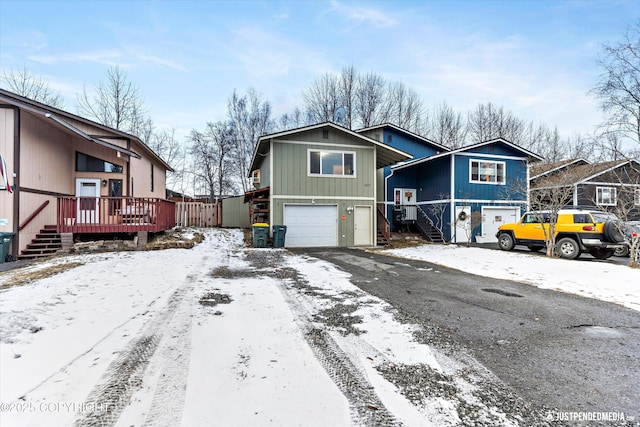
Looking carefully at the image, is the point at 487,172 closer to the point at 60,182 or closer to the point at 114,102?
the point at 60,182

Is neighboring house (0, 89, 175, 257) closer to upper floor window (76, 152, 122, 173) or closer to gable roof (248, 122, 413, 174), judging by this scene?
upper floor window (76, 152, 122, 173)

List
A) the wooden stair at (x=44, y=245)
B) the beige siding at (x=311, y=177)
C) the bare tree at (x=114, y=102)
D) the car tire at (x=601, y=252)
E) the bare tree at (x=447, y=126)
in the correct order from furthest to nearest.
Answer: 1. the bare tree at (x=447, y=126)
2. the bare tree at (x=114, y=102)
3. the beige siding at (x=311, y=177)
4. the car tire at (x=601, y=252)
5. the wooden stair at (x=44, y=245)

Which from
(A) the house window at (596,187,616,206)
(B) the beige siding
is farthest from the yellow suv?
(A) the house window at (596,187,616,206)

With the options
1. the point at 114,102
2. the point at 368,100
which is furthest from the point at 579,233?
the point at 114,102

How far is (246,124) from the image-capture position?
2772 centimetres

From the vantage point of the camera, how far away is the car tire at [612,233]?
28.7 ft

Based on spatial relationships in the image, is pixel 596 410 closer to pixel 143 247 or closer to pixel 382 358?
pixel 382 358

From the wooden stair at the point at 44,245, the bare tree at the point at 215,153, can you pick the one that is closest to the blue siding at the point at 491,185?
the wooden stair at the point at 44,245

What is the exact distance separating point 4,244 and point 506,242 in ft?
56.6

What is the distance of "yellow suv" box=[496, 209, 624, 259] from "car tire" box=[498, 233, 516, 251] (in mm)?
854

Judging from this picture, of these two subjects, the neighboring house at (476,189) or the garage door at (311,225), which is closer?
the garage door at (311,225)

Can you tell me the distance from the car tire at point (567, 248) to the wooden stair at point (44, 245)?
16510 millimetres

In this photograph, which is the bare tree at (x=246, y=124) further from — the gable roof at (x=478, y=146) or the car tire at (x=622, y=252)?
the car tire at (x=622, y=252)

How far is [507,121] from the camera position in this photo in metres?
31.1
